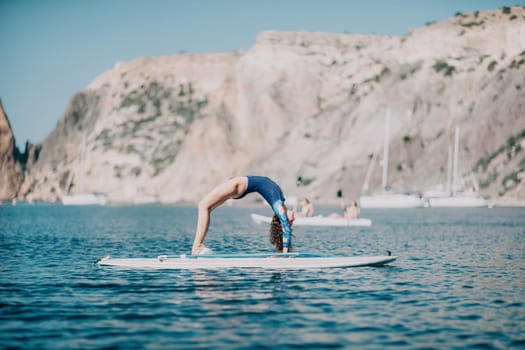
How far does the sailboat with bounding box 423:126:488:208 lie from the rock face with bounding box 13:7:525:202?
1.91 meters

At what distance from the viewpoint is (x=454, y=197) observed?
91688 mm

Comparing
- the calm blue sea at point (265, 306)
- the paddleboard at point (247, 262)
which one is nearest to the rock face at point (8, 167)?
the calm blue sea at point (265, 306)

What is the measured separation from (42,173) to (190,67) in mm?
41953

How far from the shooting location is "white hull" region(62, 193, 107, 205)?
13730 centimetres

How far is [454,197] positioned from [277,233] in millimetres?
74862

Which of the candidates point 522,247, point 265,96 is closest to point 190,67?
point 265,96

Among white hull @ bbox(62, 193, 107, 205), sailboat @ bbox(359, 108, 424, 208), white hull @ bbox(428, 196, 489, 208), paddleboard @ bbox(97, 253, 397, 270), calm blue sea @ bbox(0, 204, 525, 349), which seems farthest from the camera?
white hull @ bbox(62, 193, 107, 205)

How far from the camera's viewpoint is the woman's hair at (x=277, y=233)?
65.6 feet

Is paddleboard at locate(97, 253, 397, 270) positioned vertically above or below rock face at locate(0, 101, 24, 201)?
below

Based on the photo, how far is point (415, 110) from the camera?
107 m

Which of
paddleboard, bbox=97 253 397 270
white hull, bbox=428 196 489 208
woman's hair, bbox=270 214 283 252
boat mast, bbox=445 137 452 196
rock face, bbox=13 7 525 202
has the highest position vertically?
rock face, bbox=13 7 525 202

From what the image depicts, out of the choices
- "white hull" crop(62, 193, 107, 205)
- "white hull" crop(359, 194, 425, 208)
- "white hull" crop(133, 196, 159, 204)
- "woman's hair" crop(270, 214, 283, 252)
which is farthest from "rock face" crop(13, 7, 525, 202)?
"woman's hair" crop(270, 214, 283, 252)

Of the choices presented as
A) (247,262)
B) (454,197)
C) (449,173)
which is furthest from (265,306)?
(449,173)

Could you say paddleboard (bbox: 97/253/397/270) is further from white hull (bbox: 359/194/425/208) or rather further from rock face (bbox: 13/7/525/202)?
rock face (bbox: 13/7/525/202)
